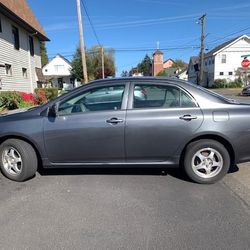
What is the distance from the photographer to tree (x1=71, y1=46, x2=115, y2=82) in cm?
5928

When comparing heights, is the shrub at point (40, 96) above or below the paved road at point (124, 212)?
above

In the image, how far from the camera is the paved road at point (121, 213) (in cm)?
331

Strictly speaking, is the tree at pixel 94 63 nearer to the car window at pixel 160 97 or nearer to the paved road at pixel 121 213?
the car window at pixel 160 97

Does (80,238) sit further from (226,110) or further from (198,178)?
(226,110)

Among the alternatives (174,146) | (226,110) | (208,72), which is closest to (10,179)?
(174,146)

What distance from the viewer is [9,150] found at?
5.19 metres

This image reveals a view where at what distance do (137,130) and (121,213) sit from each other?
1.35 meters

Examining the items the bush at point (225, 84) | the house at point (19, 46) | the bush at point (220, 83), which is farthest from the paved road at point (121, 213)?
the bush at point (220, 83)

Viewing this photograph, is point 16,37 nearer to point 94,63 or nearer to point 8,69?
point 8,69

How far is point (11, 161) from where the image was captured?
5.21 meters

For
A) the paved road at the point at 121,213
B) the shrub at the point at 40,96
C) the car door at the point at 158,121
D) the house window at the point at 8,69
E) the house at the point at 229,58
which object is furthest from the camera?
the house at the point at 229,58

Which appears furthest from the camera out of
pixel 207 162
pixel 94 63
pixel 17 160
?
pixel 94 63

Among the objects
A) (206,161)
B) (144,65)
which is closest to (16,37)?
(206,161)

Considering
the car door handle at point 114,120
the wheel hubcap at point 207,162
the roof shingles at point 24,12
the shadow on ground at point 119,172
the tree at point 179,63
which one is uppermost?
the tree at point 179,63
